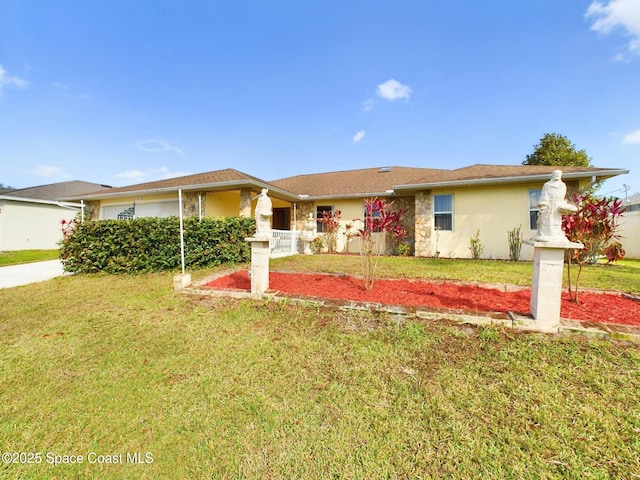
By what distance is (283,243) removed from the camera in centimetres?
1027

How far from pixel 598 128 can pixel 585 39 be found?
14.1 ft

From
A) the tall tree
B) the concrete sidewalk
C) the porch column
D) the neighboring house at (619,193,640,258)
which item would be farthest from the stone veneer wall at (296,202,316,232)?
the tall tree

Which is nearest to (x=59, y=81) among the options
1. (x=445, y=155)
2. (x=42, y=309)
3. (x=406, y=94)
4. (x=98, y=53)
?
(x=98, y=53)

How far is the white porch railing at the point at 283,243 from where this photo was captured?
9.53m

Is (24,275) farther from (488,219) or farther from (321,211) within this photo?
(488,219)

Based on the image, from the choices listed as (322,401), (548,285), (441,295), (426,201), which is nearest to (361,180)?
(426,201)

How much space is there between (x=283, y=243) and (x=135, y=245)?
495 centimetres

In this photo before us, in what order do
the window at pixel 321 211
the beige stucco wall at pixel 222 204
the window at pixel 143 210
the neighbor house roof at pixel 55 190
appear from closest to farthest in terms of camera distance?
the beige stucco wall at pixel 222 204, the window at pixel 143 210, the window at pixel 321 211, the neighbor house roof at pixel 55 190

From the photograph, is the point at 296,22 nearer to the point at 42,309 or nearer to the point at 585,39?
the point at 585,39

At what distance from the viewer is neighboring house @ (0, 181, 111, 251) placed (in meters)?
13.6

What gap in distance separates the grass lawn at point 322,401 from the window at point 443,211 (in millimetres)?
7814

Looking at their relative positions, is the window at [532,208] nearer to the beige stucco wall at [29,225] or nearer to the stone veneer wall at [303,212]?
the stone veneer wall at [303,212]

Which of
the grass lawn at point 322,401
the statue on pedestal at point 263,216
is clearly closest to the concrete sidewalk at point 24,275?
the grass lawn at point 322,401

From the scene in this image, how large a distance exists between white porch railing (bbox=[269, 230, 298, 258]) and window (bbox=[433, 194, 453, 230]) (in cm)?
598
